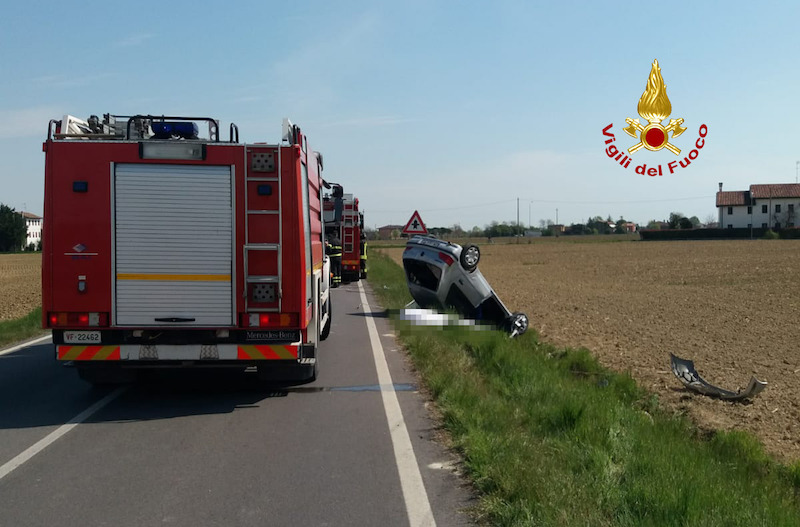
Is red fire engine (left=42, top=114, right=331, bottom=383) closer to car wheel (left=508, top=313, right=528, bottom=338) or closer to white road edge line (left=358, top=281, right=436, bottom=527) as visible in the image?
white road edge line (left=358, top=281, right=436, bottom=527)

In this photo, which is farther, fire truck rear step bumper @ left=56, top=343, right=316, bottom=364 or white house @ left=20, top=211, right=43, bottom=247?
white house @ left=20, top=211, right=43, bottom=247

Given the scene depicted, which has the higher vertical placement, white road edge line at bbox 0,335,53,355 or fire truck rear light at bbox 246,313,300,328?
fire truck rear light at bbox 246,313,300,328

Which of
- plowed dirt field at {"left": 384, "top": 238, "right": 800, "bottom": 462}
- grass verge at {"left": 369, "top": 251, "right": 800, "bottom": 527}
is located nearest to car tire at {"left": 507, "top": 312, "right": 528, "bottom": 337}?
plowed dirt field at {"left": 384, "top": 238, "right": 800, "bottom": 462}

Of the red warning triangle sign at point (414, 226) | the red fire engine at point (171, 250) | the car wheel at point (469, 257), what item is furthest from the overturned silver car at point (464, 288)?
the red fire engine at point (171, 250)

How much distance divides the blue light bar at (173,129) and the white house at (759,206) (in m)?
112

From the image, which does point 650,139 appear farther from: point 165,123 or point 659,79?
point 165,123

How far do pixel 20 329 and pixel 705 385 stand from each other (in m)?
12.5

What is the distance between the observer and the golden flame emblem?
16781mm

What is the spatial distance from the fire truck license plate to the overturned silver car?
7.23 m

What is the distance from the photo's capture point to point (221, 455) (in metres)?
6.32

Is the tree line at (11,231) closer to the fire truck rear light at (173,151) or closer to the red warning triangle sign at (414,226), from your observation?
the red warning triangle sign at (414,226)

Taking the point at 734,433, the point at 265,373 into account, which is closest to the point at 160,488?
the point at 265,373

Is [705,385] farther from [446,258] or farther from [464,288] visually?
[446,258]

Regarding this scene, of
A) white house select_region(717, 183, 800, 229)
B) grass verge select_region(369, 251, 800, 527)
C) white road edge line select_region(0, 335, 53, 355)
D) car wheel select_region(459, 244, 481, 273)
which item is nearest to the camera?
grass verge select_region(369, 251, 800, 527)
